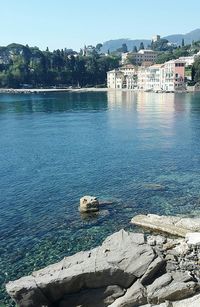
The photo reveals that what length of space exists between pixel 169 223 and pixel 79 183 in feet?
50.8

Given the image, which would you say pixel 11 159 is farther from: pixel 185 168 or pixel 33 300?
pixel 33 300

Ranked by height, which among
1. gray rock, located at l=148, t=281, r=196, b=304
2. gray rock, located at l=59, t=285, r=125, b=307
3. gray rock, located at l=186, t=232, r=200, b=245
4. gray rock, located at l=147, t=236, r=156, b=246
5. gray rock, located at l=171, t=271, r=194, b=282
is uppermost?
gray rock, located at l=186, t=232, r=200, b=245

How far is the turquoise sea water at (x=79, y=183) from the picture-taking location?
31672 mm

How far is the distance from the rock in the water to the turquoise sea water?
2.52ft

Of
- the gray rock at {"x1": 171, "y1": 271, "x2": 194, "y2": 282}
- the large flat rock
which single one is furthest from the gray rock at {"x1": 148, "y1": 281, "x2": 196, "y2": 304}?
the large flat rock

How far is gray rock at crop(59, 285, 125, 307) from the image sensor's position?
868 inches

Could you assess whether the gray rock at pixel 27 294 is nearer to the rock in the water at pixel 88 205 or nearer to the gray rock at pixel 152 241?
the gray rock at pixel 152 241

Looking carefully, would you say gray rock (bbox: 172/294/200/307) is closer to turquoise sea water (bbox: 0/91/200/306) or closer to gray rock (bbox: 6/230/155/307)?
gray rock (bbox: 6/230/155/307)


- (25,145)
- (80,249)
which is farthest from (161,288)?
(25,145)

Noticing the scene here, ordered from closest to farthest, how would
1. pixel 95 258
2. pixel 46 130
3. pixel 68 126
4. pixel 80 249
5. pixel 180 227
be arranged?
pixel 95 258 < pixel 80 249 < pixel 180 227 < pixel 46 130 < pixel 68 126

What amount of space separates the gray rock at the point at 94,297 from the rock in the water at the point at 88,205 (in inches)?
595

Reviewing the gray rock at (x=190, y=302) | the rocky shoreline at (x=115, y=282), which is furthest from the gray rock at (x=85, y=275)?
the gray rock at (x=190, y=302)

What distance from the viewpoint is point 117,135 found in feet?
268

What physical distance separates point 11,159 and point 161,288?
42.1m
